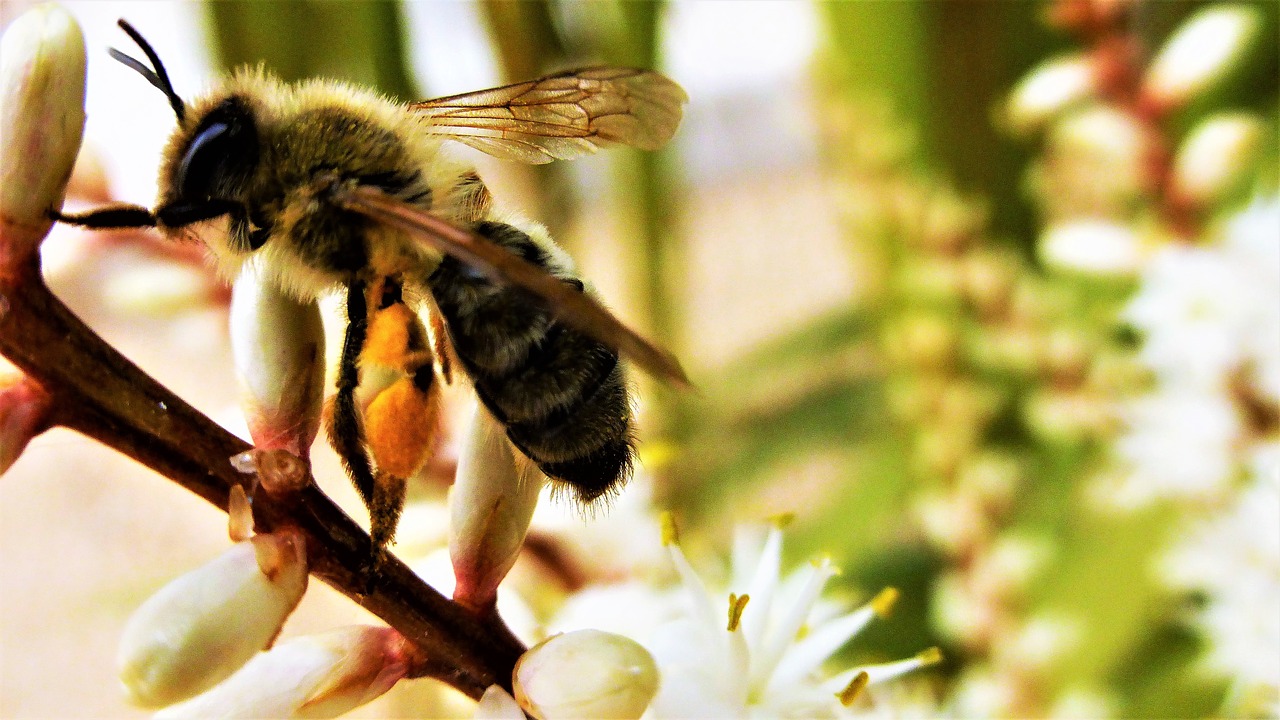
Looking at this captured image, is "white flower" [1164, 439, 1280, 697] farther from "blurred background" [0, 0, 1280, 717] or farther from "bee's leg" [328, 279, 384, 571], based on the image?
"bee's leg" [328, 279, 384, 571]

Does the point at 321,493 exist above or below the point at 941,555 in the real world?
below

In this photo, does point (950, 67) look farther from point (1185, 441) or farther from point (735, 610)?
point (735, 610)

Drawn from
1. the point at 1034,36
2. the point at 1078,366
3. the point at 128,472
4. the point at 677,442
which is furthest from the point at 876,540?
the point at 128,472

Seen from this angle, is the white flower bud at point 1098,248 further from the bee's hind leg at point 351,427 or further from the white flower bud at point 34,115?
the white flower bud at point 34,115

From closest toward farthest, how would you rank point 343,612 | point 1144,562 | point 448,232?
1. point 448,232
2. point 343,612
3. point 1144,562

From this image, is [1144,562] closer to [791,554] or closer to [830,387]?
[791,554]

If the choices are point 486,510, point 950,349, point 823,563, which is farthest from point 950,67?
point 486,510

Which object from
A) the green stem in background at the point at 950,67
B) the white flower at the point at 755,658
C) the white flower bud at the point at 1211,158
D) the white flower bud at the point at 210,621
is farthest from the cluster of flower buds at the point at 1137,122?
the white flower bud at the point at 210,621

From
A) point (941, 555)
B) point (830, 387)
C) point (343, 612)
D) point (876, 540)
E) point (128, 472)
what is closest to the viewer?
point (343, 612)
